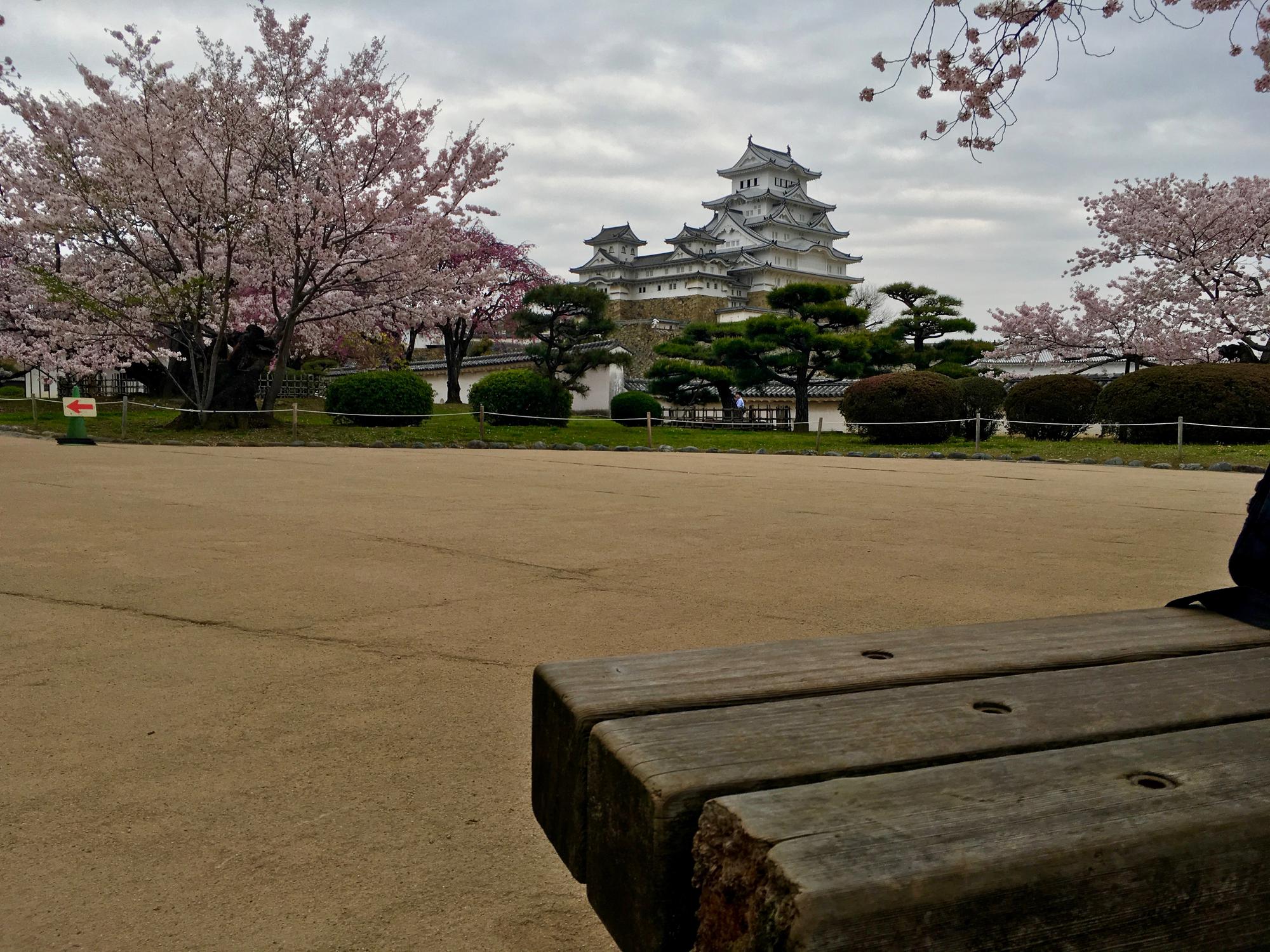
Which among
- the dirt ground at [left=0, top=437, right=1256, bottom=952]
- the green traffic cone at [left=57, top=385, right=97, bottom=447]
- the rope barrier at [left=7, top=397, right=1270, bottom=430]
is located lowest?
the dirt ground at [left=0, top=437, right=1256, bottom=952]

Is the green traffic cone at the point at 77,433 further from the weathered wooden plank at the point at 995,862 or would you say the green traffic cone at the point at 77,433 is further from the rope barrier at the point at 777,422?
the weathered wooden plank at the point at 995,862

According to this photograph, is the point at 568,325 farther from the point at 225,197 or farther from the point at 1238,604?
the point at 1238,604

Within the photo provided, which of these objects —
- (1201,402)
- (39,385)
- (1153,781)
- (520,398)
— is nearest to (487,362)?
(520,398)

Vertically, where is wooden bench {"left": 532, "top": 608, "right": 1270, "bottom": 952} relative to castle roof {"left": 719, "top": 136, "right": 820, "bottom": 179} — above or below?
below

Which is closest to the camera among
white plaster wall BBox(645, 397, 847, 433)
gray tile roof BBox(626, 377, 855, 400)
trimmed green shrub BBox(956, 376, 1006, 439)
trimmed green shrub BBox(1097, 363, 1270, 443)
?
trimmed green shrub BBox(1097, 363, 1270, 443)

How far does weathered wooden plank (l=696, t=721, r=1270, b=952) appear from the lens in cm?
62

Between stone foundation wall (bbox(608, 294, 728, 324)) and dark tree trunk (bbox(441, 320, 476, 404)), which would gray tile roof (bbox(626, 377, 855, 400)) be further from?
stone foundation wall (bbox(608, 294, 728, 324))

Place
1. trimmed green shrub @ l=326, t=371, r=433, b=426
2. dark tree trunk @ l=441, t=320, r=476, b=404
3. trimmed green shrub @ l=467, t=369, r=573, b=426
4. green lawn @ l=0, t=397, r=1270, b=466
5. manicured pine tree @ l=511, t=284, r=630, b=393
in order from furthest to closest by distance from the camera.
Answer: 1. dark tree trunk @ l=441, t=320, r=476, b=404
2. manicured pine tree @ l=511, t=284, r=630, b=393
3. trimmed green shrub @ l=467, t=369, r=573, b=426
4. trimmed green shrub @ l=326, t=371, r=433, b=426
5. green lawn @ l=0, t=397, r=1270, b=466

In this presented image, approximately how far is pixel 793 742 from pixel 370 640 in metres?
2.12

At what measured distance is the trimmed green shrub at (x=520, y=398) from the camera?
1922cm

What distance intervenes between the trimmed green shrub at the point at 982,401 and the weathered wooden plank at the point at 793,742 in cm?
1884

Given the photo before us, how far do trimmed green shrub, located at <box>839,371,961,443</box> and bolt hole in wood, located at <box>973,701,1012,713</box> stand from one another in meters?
17.1

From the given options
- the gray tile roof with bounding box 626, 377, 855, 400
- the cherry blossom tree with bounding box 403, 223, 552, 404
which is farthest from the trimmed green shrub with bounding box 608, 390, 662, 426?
the cherry blossom tree with bounding box 403, 223, 552, 404

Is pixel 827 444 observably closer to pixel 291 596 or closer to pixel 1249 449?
pixel 1249 449
